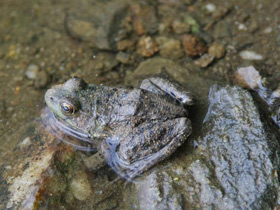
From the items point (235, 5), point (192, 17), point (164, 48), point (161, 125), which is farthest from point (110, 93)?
point (235, 5)

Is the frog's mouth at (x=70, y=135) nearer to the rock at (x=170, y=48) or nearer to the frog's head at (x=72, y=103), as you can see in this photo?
the frog's head at (x=72, y=103)

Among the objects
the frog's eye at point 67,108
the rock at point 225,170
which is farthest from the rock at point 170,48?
the frog's eye at point 67,108

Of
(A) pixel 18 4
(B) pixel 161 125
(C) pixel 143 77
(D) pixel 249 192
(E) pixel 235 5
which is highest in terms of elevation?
(E) pixel 235 5

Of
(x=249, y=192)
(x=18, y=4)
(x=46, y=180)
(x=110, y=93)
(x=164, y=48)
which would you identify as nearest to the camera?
(x=249, y=192)

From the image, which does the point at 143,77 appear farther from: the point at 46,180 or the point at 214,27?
the point at 46,180

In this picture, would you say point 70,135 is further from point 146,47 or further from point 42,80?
point 146,47

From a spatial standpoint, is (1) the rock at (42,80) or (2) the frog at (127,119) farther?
(1) the rock at (42,80)

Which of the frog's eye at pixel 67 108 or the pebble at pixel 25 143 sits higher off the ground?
the frog's eye at pixel 67 108
